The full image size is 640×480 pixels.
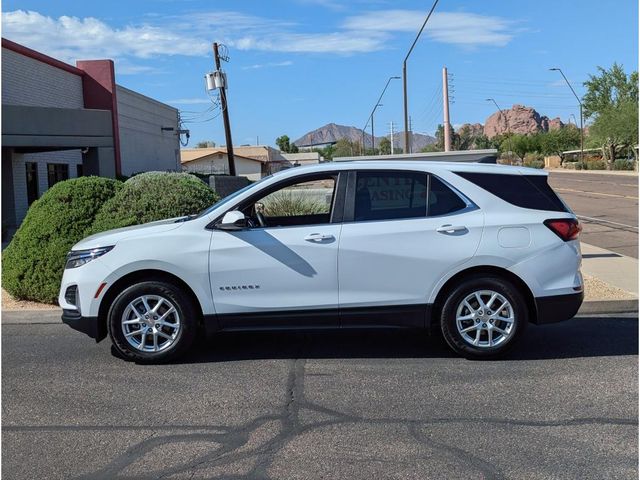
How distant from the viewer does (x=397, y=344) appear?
7156 mm

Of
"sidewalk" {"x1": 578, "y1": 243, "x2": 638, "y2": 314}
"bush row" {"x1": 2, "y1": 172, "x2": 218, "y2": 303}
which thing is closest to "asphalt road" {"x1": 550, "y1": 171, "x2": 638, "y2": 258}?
"sidewalk" {"x1": 578, "y1": 243, "x2": 638, "y2": 314}

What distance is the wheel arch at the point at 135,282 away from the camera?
6.39 metres

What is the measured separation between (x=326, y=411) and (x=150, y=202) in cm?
533

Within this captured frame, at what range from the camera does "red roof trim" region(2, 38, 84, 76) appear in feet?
70.2

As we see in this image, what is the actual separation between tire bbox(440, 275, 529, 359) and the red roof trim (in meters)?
19.0

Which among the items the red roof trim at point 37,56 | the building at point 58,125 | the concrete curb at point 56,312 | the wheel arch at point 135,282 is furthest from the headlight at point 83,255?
the red roof trim at point 37,56

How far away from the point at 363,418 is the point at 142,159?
32450 mm

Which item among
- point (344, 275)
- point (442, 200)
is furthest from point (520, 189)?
point (344, 275)

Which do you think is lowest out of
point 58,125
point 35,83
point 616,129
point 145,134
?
point 58,125

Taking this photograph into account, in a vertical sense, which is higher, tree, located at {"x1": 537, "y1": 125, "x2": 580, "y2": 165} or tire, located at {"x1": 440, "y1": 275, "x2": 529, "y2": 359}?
tree, located at {"x1": 537, "y1": 125, "x2": 580, "y2": 165}

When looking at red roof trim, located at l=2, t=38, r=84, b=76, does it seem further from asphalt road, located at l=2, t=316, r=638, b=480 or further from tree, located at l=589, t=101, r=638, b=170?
tree, located at l=589, t=101, r=638, b=170

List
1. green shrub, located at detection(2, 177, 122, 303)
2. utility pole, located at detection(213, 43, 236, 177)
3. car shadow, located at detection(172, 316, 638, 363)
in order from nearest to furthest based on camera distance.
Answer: car shadow, located at detection(172, 316, 638, 363), green shrub, located at detection(2, 177, 122, 303), utility pole, located at detection(213, 43, 236, 177)

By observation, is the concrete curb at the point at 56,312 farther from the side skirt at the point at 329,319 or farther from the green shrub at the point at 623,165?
the green shrub at the point at 623,165

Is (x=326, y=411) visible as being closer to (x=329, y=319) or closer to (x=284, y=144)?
(x=329, y=319)
